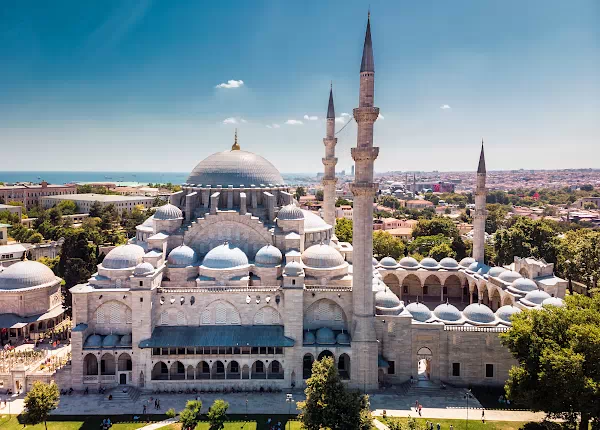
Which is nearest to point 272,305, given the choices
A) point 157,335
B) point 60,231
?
point 157,335

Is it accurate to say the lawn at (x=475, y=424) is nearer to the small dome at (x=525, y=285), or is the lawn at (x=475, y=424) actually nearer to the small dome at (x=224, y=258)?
the small dome at (x=525, y=285)

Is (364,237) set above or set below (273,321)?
above

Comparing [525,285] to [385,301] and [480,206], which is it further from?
[385,301]

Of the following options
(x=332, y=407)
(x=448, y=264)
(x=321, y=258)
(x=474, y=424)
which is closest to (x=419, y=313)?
(x=474, y=424)

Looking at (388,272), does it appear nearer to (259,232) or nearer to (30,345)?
(259,232)

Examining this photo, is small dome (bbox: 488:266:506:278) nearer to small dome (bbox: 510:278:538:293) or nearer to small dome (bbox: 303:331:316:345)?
small dome (bbox: 510:278:538:293)

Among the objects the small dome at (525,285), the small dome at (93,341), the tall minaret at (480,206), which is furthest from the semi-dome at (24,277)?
the tall minaret at (480,206)
